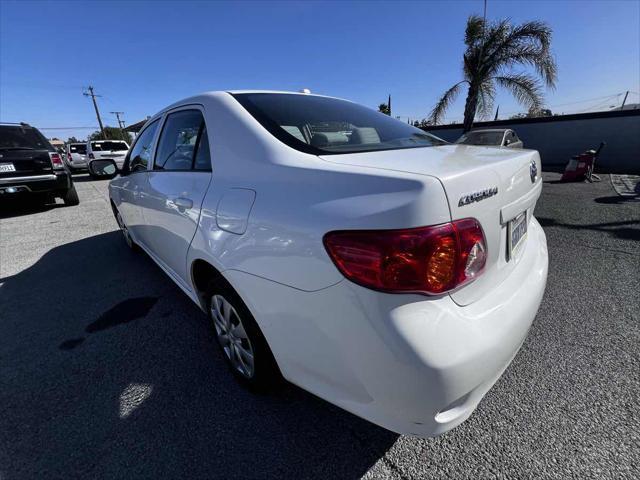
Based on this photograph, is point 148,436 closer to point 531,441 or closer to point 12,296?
point 531,441

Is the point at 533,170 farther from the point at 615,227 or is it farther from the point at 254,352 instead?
the point at 615,227

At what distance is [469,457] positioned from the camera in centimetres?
146

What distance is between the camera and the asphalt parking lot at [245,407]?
146 centimetres

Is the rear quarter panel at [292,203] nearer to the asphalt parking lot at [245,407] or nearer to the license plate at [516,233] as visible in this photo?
the license plate at [516,233]

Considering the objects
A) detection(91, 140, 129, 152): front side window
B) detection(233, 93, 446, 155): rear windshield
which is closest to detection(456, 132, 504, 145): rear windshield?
detection(233, 93, 446, 155): rear windshield

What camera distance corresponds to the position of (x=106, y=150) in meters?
15.1

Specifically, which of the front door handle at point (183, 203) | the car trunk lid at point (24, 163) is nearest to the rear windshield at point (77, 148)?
the car trunk lid at point (24, 163)

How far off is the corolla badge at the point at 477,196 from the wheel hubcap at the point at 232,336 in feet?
4.02

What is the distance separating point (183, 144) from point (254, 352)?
152 centimetres

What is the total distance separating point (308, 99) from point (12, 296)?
3702 millimetres

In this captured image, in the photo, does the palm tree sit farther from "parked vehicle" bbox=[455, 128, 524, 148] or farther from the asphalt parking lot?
the asphalt parking lot

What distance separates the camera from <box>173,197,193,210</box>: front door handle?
1879 millimetres

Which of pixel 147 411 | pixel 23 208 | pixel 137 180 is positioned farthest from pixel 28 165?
pixel 147 411

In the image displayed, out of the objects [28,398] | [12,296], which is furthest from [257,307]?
[12,296]
